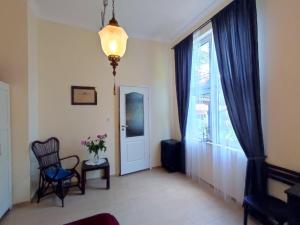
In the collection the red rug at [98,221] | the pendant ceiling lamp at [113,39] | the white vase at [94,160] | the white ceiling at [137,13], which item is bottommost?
the white vase at [94,160]

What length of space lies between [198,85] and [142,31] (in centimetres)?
177

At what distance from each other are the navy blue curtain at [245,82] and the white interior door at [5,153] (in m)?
3.15

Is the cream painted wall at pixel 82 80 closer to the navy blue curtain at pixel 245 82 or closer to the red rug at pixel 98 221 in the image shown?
the navy blue curtain at pixel 245 82

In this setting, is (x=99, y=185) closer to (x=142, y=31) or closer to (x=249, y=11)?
(x=142, y=31)

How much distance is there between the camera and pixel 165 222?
2268 millimetres

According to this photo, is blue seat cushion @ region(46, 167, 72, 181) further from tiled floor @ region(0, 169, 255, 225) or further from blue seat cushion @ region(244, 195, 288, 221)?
blue seat cushion @ region(244, 195, 288, 221)

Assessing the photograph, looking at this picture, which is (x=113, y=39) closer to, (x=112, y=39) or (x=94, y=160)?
(x=112, y=39)

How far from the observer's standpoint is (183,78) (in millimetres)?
3818

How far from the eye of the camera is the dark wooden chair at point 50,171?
2809mm

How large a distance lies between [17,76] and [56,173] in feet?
5.35

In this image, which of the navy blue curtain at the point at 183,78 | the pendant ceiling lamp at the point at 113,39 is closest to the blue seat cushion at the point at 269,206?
the navy blue curtain at the point at 183,78

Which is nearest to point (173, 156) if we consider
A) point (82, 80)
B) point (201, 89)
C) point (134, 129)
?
point (134, 129)

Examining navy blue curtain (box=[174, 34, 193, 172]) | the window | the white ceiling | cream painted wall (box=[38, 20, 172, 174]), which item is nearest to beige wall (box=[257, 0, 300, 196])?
the window

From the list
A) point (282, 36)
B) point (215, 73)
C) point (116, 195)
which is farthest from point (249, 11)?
point (116, 195)
